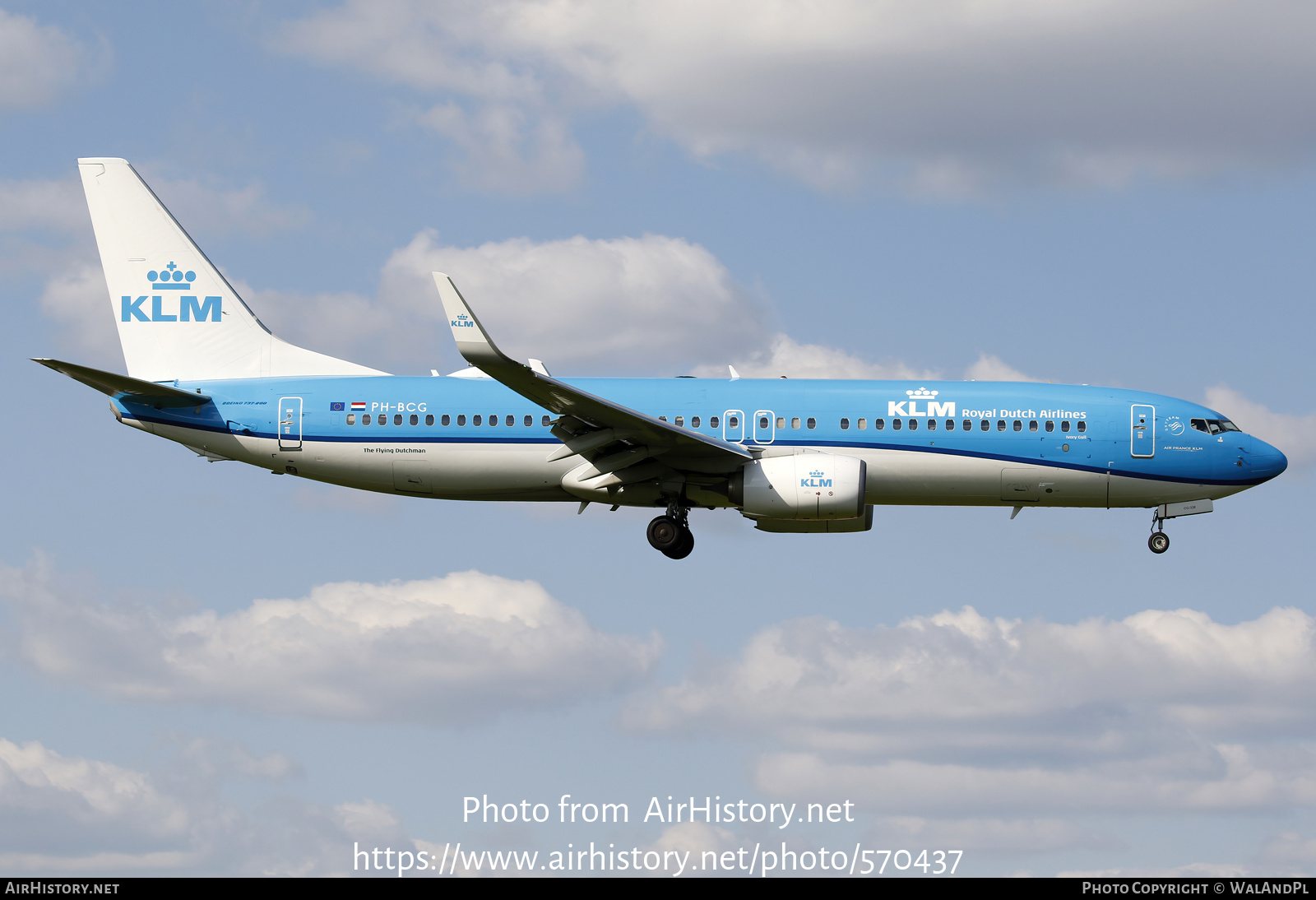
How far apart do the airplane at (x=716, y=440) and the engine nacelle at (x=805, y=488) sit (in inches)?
11.4

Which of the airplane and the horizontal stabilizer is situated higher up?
the horizontal stabilizer

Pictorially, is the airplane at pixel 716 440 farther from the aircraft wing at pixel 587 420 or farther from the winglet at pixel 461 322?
the winglet at pixel 461 322

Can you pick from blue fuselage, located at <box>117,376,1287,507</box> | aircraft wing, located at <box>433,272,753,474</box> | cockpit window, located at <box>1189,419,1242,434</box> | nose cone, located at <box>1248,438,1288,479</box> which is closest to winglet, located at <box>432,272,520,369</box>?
aircraft wing, located at <box>433,272,753,474</box>

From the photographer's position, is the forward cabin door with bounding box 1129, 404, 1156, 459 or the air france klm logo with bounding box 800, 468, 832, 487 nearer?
the air france klm logo with bounding box 800, 468, 832, 487

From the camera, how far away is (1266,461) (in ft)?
104

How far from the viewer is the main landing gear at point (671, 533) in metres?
31.6

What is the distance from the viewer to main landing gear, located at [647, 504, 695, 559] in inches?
1243

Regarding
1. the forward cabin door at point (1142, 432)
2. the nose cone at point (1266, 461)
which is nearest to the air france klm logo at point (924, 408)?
the forward cabin door at point (1142, 432)

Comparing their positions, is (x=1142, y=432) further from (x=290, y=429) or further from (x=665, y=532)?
(x=290, y=429)

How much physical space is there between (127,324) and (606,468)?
1379 cm

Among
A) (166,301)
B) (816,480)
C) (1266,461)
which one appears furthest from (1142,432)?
(166,301)

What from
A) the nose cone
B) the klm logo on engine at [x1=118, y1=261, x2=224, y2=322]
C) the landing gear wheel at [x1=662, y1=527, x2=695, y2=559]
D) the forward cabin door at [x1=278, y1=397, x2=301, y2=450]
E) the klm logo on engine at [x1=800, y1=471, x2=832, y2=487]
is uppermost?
the klm logo on engine at [x1=118, y1=261, x2=224, y2=322]

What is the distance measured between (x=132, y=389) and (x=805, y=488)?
16.0 m

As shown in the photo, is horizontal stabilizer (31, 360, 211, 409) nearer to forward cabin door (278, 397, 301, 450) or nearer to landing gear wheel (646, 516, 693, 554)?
forward cabin door (278, 397, 301, 450)
